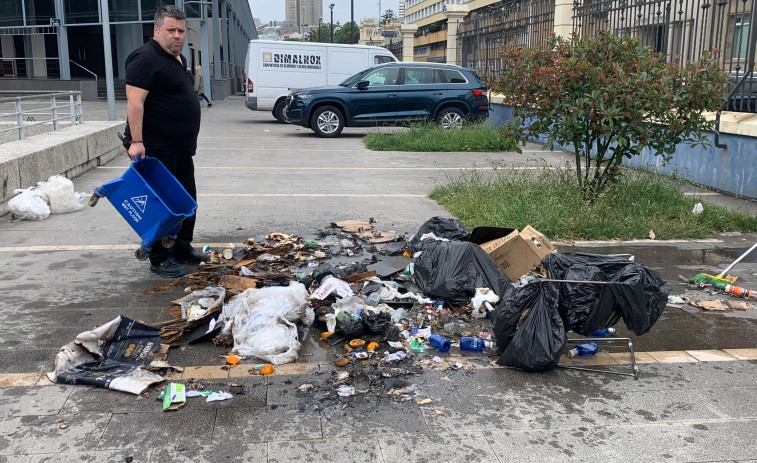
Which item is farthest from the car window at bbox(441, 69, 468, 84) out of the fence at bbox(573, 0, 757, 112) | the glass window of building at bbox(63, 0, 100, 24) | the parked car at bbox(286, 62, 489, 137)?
the glass window of building at bbox(63, 0, 100, 24)

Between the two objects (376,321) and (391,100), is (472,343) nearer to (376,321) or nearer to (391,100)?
(376,321)

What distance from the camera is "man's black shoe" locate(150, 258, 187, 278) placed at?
5.54 metres

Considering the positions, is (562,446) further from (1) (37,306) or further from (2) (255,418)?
(1) (37,306)

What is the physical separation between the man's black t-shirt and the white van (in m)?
14.3

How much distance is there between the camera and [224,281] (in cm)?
512

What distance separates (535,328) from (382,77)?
1373 centimetres

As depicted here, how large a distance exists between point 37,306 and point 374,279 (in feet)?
8.16

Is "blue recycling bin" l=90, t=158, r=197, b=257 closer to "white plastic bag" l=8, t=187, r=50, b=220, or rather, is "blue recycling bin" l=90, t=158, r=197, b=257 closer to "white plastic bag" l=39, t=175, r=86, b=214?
"white plastic bag" l=8, t=187, r=50, b=220

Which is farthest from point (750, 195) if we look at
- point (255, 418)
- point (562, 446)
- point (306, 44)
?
point (306, 44)

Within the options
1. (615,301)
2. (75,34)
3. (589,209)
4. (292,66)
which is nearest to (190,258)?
(615,301)

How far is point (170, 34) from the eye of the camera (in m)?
5.25

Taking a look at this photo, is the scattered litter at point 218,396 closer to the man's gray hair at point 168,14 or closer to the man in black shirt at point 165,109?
the man in black shirt at point 165,109

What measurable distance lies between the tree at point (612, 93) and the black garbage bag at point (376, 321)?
3.88 metres

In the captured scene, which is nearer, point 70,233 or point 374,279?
point 374,279
